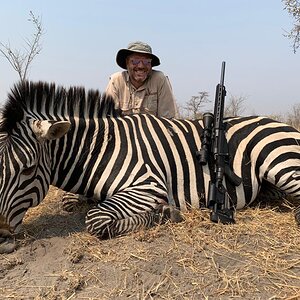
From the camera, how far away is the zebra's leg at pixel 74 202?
3350mm

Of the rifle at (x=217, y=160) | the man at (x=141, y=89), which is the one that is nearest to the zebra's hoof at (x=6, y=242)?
the rifle at (x=217, y=160)

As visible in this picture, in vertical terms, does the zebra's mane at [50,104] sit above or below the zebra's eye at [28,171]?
above

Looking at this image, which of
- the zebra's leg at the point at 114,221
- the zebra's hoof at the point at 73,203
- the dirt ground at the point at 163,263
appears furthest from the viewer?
the zebra's hoof at the point at 73,203

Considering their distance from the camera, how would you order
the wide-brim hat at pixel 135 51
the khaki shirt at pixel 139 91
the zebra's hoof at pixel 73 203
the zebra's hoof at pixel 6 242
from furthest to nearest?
1. the khaki shirt at pixel 139 91
2. the wide-brim hat at pixel 135 51
3. the zebra's hoof at pixel 73 203
4. the zebra's hoof at pixel 6 242

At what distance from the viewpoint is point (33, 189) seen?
8.55 feet

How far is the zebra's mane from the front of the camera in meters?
2.68

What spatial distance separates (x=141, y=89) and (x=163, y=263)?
286cm

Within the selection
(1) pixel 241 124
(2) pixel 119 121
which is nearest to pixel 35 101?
(2) pixel 119 121

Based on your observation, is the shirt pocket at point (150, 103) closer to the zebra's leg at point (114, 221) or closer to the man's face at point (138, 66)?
the man's face at point (138, 66)

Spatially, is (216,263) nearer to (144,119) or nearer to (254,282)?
(254,282)

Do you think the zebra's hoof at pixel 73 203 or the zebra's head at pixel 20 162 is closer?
the zebra's head at pixel 20 162

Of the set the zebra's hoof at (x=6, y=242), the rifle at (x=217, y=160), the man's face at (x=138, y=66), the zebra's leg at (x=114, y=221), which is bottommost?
the zebra's hoof at (x=6, y=242)

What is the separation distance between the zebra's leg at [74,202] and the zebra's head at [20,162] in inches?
25.6

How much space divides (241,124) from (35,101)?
1.74 meters
